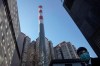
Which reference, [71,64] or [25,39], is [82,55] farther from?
[25,39]

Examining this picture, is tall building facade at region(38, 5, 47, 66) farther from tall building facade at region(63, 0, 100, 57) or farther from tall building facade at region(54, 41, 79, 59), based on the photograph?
Answer: tall building facade at region(54, 41, 79, 59)

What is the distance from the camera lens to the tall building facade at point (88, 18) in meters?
12.6

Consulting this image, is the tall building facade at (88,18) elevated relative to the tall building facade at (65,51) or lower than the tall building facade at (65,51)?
lower

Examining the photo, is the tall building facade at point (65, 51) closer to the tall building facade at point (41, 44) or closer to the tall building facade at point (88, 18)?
the tall building facade at point (41, 44)

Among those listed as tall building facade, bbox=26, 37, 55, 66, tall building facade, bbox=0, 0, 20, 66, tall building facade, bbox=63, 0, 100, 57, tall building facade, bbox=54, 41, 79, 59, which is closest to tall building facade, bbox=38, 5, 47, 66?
tall building facade, bbox=0, 0, 20, 66

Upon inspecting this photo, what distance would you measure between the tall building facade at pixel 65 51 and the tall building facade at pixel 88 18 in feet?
71.3

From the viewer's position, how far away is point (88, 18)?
44.8 ft

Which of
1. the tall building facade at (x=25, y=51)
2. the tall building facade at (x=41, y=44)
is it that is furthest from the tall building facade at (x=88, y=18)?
the tall building facade at (x=25, y=51)

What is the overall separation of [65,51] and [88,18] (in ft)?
82.8

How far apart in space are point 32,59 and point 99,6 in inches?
1056

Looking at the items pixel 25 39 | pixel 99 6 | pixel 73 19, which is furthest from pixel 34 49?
pixel 99 6

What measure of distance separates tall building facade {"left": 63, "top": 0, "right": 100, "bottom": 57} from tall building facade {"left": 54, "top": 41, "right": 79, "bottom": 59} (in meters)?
21.7

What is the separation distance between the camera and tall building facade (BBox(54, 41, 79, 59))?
37094 mm

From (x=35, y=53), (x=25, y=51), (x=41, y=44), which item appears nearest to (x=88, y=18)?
(x=41, y=44)
